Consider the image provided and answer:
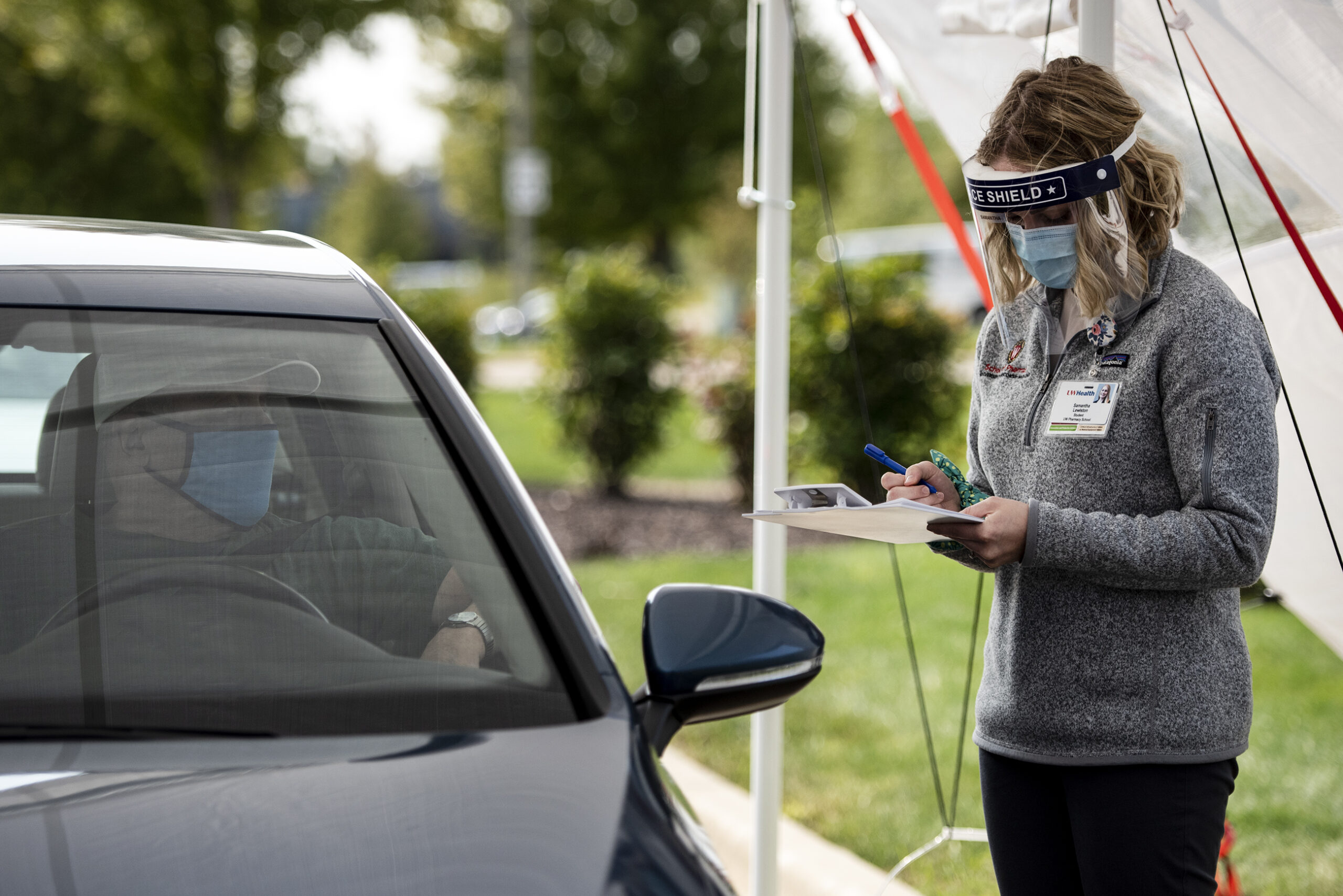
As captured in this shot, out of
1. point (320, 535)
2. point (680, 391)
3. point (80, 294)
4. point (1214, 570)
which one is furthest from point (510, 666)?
point (680, 391)

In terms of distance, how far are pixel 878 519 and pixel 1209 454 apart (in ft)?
1.53

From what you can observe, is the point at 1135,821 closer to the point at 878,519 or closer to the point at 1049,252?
the point at 878,519

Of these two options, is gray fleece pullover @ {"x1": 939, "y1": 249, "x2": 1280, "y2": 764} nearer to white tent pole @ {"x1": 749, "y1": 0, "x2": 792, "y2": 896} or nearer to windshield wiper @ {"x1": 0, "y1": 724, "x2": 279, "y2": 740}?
windshield wiper @ {"x1": 0, "y1": 724, "x2": 279, "y2": 740}

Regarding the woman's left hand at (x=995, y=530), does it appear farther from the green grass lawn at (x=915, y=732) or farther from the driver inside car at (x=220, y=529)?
the green grass lawn at (x=915, y=732)

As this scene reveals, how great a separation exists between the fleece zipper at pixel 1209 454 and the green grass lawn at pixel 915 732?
2080mm

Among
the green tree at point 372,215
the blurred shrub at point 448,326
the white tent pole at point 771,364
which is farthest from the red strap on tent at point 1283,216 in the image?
the green tree at point 372,215

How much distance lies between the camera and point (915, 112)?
2344 cm

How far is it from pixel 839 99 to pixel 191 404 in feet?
109

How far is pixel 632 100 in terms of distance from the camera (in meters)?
32.6

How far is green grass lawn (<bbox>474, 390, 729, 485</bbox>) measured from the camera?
33.6 ft

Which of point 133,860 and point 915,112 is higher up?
point 915,112

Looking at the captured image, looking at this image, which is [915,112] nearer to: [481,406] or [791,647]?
[481,406]

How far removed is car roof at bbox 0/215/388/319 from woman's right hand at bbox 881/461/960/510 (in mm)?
868

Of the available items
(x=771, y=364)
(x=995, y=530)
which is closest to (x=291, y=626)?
(x=995, y=530)
